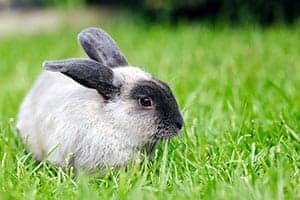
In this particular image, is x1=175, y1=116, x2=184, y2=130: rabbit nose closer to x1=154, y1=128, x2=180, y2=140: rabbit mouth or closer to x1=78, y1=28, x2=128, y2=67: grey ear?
x1=154, y1=128, x2=180, y2=140: rabbit mouth

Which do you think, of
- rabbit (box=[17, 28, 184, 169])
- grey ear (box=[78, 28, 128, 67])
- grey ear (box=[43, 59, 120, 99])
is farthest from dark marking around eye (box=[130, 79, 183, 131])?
grey ear (box=[78, 28, 128, 67])

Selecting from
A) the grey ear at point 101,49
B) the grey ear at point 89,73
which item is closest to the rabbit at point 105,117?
the grey ear at point 89,73

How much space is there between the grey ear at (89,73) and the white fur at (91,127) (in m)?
0.05

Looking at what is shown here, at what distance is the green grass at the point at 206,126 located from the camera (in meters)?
2.64

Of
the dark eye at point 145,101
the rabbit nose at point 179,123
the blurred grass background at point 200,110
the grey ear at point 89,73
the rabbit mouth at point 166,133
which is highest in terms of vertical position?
the grey ear at point 89,73

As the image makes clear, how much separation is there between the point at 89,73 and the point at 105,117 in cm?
22

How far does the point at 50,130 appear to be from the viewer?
3.29 meters

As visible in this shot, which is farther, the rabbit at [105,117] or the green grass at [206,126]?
the rabbit at [105,117]

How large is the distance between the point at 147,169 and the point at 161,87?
1.33ft

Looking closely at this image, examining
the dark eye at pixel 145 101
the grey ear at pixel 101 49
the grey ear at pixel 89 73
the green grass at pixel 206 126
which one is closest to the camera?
the green grass at pixel 206 126

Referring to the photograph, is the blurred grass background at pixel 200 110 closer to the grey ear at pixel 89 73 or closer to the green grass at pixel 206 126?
the green grass at pixel 206 126

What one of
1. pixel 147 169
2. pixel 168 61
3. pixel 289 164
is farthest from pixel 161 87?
pixel 168 61

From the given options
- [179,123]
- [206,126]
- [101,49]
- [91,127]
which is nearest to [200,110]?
[206,126]

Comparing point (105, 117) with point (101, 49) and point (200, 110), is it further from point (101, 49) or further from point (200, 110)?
point (200, 110)
